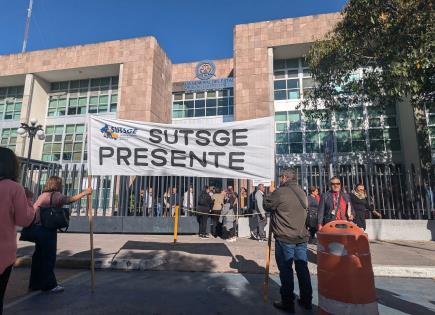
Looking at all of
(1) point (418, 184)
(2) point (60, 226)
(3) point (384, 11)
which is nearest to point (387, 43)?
(3) point (384, 11)

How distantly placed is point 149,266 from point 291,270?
328 cm

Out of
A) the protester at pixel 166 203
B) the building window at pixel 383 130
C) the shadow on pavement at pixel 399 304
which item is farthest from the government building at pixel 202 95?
the shadow on pavement at pixel 399 304

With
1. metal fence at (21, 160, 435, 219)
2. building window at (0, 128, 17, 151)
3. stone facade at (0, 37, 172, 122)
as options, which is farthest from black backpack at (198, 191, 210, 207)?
building window at (0, 128, 17, 151)

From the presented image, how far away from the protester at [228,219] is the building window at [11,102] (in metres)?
24.1

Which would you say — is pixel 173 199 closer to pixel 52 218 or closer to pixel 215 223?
pixel 215 223

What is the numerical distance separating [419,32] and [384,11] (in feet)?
4.33

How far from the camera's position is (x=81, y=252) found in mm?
7242

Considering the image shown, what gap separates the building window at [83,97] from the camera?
25688 millimetres

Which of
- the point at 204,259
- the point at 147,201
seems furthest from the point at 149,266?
the point at 147,201

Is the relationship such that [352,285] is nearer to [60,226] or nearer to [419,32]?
[60,226]

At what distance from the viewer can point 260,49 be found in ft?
69.4

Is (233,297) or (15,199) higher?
(15,199)

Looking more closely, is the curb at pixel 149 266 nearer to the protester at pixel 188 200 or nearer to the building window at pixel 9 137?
the protester at pixel 188 200

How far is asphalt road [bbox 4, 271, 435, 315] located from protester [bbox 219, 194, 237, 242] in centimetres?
416
